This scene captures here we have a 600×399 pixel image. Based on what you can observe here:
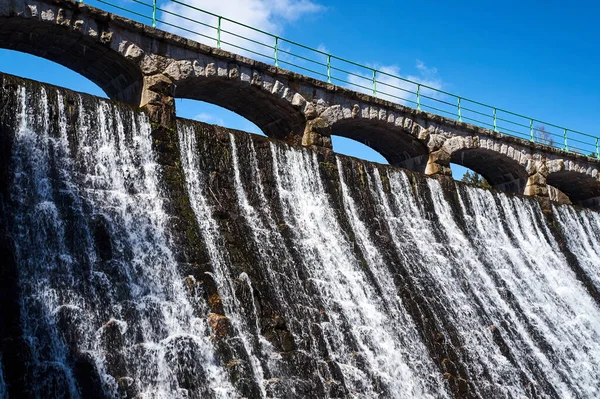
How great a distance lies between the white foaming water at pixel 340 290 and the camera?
11.6m

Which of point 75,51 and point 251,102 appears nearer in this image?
point 75,51

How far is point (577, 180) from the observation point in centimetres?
2511

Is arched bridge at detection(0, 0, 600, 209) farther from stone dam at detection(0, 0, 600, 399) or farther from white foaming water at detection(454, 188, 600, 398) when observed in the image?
white foaming water at detection(454, 188, 600, 398)

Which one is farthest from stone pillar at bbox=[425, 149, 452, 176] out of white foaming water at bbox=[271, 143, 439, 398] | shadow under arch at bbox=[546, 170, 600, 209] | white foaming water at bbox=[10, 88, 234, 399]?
white foaming water at bbox=[10, 88, 234, 399]

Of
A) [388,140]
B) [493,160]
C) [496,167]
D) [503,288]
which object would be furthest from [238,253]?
[496,167]

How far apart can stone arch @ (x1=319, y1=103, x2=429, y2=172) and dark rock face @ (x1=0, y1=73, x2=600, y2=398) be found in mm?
1568

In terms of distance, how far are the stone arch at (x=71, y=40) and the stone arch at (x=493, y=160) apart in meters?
10.4

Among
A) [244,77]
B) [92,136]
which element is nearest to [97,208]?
[92,136]

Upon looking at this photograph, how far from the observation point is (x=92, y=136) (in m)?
12.5

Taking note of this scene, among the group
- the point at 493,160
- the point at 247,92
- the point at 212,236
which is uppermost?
the point at 493,160

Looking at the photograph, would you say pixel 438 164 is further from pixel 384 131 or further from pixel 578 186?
pixel 578 186

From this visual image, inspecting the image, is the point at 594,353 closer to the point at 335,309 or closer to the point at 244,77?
the point at 335,309

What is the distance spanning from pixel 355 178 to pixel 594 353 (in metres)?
7.48

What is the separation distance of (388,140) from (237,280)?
32.4ft
